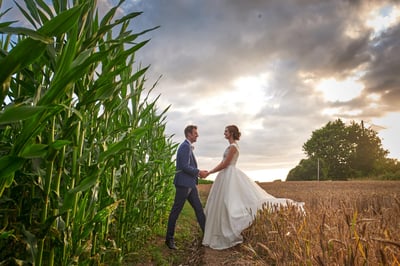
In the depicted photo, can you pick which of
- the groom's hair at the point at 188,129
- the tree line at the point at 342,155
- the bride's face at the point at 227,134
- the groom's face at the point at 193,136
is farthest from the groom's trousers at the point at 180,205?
the tree line at the point at 342,155

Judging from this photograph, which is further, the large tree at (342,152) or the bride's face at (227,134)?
the large tree at (342,152)

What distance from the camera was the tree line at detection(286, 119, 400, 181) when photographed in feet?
133

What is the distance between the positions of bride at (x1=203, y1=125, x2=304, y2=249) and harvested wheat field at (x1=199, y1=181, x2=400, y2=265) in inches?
9.4

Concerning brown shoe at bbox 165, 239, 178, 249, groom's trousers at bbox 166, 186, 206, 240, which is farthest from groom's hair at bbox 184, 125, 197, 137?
brown shoe at bbox 165, 239, 178, 249

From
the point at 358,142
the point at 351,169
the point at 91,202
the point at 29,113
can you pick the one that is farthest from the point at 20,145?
the point at 358,142

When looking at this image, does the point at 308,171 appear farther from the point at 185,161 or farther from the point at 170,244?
the point at 170,244

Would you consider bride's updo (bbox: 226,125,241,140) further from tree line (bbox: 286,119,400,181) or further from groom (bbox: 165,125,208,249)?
A: tree line (bbox: 286,119,400,181)

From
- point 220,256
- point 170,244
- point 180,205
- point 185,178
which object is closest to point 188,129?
point 185,178

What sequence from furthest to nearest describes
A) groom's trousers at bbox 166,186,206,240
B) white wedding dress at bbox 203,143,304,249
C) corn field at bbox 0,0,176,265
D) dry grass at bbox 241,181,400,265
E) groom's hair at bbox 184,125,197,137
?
groom's hair at bbox 184,125,197,137, groom's trousers at bbox 166,186,206,240, white wedding dress at bbox 203,143,304,249, dry grass at bbox 241,181,400,265, corn field at bbox 0,0,176,265

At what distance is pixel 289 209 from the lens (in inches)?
163

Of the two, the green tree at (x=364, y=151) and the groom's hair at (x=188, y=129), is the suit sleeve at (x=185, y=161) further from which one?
the green tree at (x=364, y=151)

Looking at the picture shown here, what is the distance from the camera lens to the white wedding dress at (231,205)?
225 inches

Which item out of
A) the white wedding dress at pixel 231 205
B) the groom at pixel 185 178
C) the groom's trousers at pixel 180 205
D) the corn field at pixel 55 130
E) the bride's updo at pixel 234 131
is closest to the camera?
the corn field at pixel 55 130

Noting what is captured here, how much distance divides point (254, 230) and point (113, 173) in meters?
2.72
